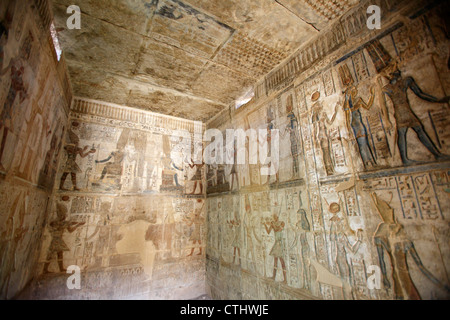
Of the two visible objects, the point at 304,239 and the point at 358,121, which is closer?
the point at 358,121

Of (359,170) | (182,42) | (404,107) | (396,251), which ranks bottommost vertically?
(396,251)

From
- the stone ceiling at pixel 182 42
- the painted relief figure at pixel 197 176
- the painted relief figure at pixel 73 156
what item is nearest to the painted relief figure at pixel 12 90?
the stone ceiling at pixel 182 42

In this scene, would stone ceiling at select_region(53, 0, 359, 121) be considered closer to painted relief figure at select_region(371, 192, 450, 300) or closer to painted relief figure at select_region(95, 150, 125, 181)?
painted relief figure at select_region(95, 150, 125, 181)

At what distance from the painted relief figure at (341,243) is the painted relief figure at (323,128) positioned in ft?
1.60

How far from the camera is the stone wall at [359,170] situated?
170 centimetres

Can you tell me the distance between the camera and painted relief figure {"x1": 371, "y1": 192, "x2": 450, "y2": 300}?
5.59 feet

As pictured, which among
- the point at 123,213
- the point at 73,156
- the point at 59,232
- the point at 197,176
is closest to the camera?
the point at 59,232

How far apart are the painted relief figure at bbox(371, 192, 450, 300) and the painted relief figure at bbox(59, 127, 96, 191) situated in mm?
4994

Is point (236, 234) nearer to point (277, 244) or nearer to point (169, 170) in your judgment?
point (277, 244)

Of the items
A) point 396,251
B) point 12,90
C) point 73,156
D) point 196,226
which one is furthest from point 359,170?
point 73,156

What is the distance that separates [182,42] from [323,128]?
2376 millimetres

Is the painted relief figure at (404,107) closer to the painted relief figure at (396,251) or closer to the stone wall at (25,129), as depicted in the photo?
the painted relief figure at (396,251)

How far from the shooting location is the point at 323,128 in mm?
2582

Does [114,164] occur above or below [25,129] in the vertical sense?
above
